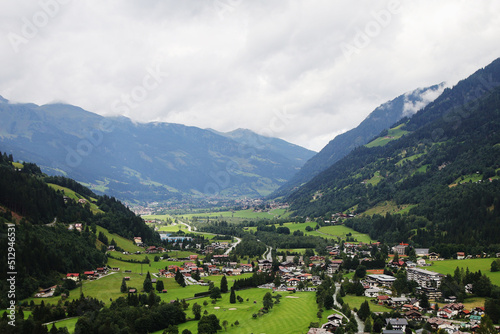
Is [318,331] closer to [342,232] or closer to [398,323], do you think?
[398,323]

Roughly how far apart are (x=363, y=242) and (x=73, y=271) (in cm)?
8416

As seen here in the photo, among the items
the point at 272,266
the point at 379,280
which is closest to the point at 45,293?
the point at 272,266

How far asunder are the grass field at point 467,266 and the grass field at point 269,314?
2763 cm

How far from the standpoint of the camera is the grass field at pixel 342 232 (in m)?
130

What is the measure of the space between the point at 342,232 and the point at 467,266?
69.2 m

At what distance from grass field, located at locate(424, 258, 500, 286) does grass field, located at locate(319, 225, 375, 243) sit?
4280 centimetres

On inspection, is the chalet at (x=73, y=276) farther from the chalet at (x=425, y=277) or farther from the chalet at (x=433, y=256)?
the chalet at (x=433, y=256)

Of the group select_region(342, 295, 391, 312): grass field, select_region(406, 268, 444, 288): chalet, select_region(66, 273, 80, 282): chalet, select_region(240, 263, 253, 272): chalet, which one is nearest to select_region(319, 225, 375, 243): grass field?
select_region(240, 263, 253, 272): chalet

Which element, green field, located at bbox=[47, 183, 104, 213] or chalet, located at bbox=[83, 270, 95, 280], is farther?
green field, located at bbox=[47, 183, 104, 213]

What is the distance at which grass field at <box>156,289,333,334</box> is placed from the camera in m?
50.5

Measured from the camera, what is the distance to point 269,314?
185 feet

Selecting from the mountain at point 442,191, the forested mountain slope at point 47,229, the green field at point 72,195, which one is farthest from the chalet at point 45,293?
the mountain at point 442,191

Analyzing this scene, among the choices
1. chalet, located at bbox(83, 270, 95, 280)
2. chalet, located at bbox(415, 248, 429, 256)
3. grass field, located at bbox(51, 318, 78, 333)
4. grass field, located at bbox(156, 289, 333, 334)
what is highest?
chalet, located at bbox(415, 248, 429, 256)

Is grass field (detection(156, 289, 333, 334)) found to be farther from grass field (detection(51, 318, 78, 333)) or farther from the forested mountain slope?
the forested mountain slope
